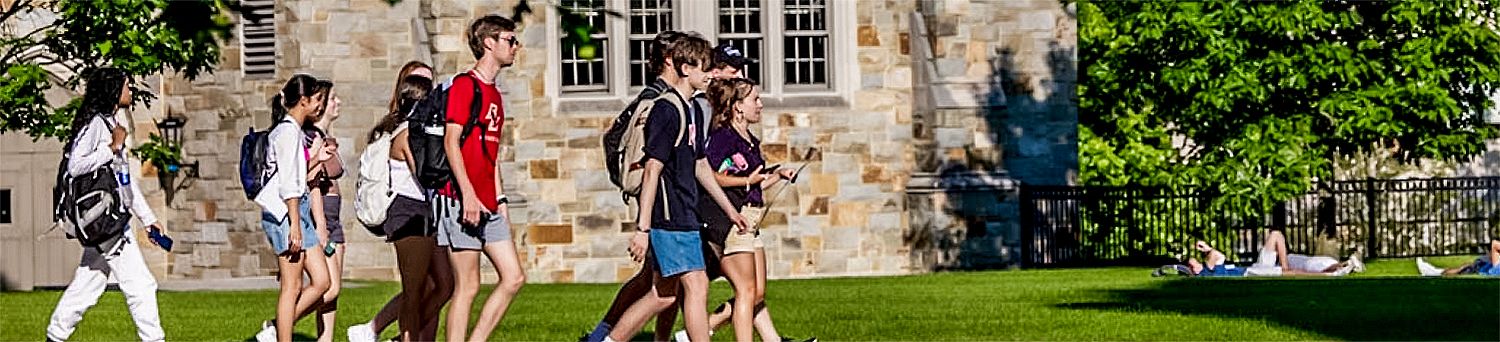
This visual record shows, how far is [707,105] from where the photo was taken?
12891 millimetres

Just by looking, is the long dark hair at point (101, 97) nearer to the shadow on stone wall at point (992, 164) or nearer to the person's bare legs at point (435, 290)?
the person's bare legs at point (435, 290)

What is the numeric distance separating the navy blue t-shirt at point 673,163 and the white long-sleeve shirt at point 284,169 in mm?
1807

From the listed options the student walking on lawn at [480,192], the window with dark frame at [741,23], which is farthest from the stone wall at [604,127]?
the student walking on lawn at [480,192]

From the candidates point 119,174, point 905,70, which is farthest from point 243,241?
point 119,174

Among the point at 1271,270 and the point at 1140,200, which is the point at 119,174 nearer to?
the point at 1271,270

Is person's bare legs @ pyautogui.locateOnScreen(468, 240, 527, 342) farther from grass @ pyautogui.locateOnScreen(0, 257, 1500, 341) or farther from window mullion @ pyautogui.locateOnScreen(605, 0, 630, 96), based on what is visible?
window mullion @ pyautogui.locateOnScreen(605, 0, 630, 96)

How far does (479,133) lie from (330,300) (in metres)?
2.11

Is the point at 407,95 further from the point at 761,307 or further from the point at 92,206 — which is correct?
the point at 761,307

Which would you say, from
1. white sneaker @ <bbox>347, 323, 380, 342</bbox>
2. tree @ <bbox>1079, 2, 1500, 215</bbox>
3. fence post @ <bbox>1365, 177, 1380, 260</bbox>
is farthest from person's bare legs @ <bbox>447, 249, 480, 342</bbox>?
fence post @ <bbox>1365, 177, 1380, 260</bbox>

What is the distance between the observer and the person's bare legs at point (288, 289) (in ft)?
44.2

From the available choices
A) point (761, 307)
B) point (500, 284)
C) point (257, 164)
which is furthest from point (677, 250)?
point (257, 164)

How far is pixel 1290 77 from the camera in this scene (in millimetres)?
30141

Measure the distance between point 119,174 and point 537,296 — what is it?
9439 mm

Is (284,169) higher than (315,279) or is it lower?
higher
